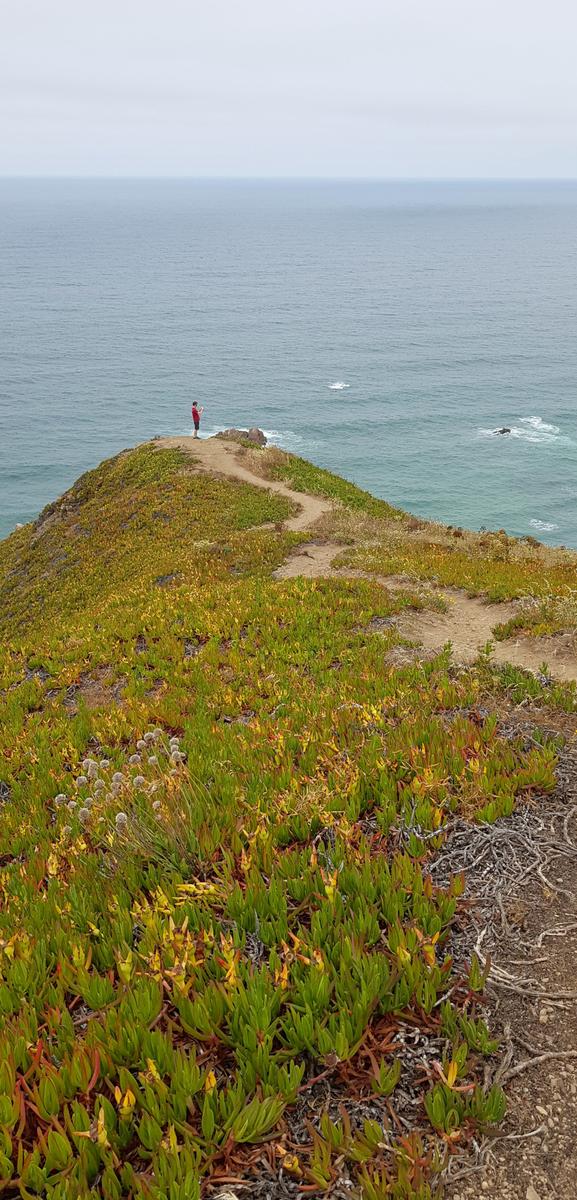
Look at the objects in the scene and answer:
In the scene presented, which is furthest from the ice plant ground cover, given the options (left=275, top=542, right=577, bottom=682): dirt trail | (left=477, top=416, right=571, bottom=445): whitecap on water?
(left=477, top=416, right=571, bottom=445): whitecap on water

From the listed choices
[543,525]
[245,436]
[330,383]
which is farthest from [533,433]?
[245,436]

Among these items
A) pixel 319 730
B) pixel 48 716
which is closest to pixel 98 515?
pixel 48 716

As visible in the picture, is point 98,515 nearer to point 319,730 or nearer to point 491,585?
point 491,585

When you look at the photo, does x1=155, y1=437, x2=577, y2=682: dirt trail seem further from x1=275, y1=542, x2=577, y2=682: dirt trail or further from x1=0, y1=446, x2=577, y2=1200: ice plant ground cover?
x1=0, y1=446, x2=577, y2=1200: ice plant ground cover

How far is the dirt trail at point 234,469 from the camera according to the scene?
30.1m

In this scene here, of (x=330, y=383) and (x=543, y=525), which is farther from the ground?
(x=330, y=383)

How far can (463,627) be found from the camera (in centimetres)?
1471

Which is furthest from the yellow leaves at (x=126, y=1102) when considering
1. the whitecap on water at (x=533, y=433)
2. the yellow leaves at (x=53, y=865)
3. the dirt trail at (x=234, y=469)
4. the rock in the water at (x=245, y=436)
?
the whitecap on water at (x=533, y=433)

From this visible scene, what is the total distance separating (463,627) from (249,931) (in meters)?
11.1

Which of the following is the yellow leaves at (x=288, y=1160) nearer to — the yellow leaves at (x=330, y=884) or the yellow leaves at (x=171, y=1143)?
the yellow leaves at (x=171, y=1143)

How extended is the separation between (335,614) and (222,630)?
2677 millimetres

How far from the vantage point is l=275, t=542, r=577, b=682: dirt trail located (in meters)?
11.5

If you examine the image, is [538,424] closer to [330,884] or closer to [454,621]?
[454,621]

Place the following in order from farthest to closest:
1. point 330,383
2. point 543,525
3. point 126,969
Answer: point 330,383 → point 543,525 → point 126,969
